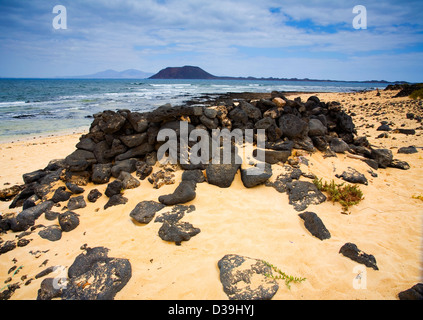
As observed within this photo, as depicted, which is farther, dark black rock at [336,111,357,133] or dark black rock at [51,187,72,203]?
dark black rock at [336,111,357,133]

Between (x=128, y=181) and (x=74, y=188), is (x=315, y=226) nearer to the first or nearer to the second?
(x=128, y=181)

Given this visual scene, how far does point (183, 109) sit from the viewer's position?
7020 millimetres

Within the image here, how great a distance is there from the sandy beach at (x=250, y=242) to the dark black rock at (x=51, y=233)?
0.10 meters

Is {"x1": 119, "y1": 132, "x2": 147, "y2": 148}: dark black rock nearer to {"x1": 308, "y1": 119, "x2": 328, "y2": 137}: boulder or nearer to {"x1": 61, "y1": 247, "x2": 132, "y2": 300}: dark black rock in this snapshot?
{"x1": 61, "y1": 247, "x2": 132, "y2": 300}: dark black rock

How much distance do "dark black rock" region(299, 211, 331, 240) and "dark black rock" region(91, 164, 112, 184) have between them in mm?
5434

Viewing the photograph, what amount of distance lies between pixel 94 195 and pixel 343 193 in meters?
6.55

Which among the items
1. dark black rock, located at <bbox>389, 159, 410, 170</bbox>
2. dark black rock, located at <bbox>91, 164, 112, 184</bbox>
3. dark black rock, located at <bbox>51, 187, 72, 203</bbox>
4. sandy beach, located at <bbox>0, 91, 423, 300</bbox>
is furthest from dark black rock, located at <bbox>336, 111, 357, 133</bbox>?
dark black rock, located at <bbox>51, 187, 72, 203</bbox>

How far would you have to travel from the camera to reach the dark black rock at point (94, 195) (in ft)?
19.2

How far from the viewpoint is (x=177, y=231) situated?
14.8ft

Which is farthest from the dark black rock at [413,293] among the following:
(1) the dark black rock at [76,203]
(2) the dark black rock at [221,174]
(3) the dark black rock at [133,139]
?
(3) the dark black rock at [133,139]

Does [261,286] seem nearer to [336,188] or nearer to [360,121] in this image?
[336,188]

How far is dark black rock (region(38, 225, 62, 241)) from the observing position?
187 inches

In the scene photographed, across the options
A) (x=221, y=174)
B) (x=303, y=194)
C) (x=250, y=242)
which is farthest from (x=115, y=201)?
(x=303, y=194)
